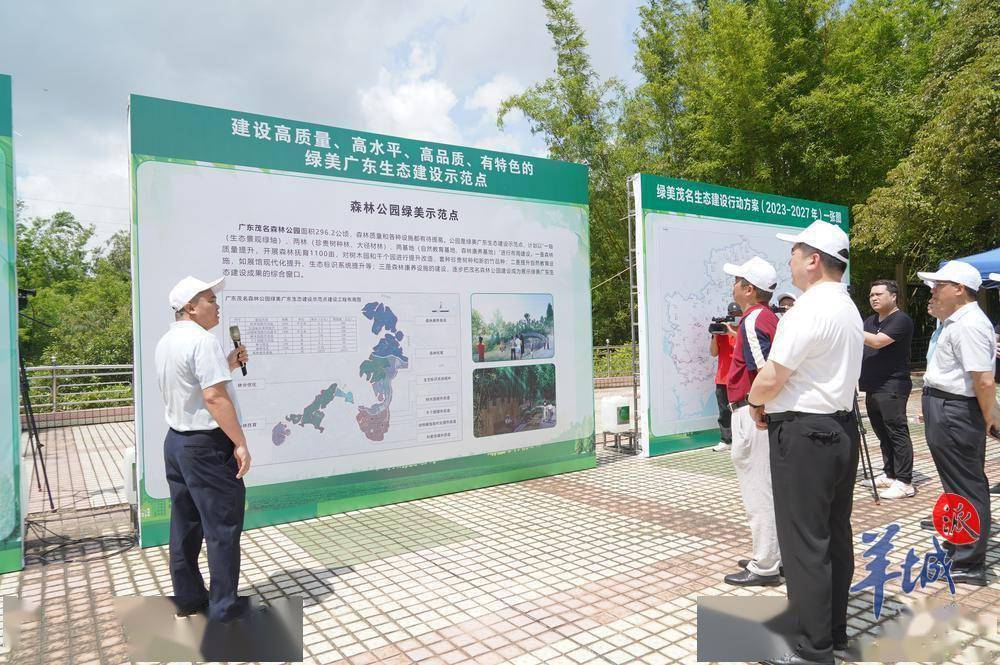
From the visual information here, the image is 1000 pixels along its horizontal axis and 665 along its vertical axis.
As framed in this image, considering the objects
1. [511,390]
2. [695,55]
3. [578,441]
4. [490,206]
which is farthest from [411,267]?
[695,55]

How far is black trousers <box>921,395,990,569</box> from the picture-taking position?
339 cm

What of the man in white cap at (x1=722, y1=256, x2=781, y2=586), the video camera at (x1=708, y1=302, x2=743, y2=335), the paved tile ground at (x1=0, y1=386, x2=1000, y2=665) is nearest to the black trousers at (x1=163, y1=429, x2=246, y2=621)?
the paved tile ground at (x1=0, y1=386, x2=1000, y2=665)

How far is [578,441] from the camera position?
655cm

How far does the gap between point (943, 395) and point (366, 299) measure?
390cm

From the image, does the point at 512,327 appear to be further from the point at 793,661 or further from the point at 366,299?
the point at 793,661

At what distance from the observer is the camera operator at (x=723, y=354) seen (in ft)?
23.2

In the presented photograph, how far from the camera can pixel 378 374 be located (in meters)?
5.26

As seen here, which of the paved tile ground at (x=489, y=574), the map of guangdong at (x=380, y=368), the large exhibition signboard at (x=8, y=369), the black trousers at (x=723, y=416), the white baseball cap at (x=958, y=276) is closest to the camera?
the paved tile ground at (x=489, y=574)

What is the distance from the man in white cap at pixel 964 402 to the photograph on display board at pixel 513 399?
3268 mm

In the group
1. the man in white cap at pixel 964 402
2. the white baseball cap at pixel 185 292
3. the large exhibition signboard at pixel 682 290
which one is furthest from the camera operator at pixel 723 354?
the white baseball cap at pixel 185 292

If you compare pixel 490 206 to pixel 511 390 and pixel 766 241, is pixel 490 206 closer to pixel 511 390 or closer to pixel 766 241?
pixel 511 390

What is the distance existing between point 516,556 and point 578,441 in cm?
258

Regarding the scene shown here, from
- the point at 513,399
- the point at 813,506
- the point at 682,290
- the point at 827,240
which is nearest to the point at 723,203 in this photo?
the point at 682,290

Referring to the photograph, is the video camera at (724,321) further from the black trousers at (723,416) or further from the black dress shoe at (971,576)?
the black dress shoe at (971,576)
